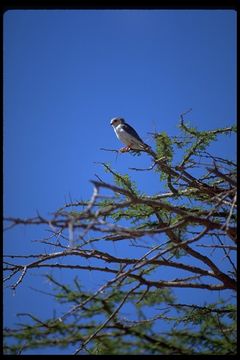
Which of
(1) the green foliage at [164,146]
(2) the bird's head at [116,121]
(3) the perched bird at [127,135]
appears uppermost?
(2) the bird's head at [116,121]

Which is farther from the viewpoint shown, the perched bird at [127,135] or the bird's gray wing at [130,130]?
the bird's gray wing at [130,130]

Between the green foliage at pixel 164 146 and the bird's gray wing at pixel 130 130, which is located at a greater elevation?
the bird's gray wing at pixel 130 130

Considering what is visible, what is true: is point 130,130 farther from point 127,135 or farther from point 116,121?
point 116,121

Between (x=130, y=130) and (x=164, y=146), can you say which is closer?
(x=164, y=146)

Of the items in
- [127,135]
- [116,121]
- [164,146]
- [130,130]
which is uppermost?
[116,121]

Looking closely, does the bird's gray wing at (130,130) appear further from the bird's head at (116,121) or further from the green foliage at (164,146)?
the green foliage at (164,146)

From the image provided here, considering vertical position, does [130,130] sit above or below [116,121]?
below

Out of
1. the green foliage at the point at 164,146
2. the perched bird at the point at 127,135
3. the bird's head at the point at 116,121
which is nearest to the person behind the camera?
the green foliage at the point at 164,146

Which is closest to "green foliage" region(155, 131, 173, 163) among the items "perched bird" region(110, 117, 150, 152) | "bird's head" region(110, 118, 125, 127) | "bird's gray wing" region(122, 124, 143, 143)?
"perched bird" region(110, 117, 150, 152)

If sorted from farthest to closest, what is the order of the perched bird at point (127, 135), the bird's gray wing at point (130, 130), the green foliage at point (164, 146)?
the bird's gray wing at point (130, 130)
the perched bird at point (127, 135)
the green foliage at point (164, 146)

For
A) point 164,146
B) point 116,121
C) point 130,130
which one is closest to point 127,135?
point 130,130

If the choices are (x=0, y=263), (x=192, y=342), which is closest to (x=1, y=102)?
(x=0, y=263)

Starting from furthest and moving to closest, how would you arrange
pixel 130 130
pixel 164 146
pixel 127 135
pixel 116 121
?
pixel 116 121
pixel 130 130
pixel 127 135
pixel 164 146

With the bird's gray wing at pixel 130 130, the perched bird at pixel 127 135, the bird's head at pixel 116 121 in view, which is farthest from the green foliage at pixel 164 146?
the bird's head at pixel 116 121
